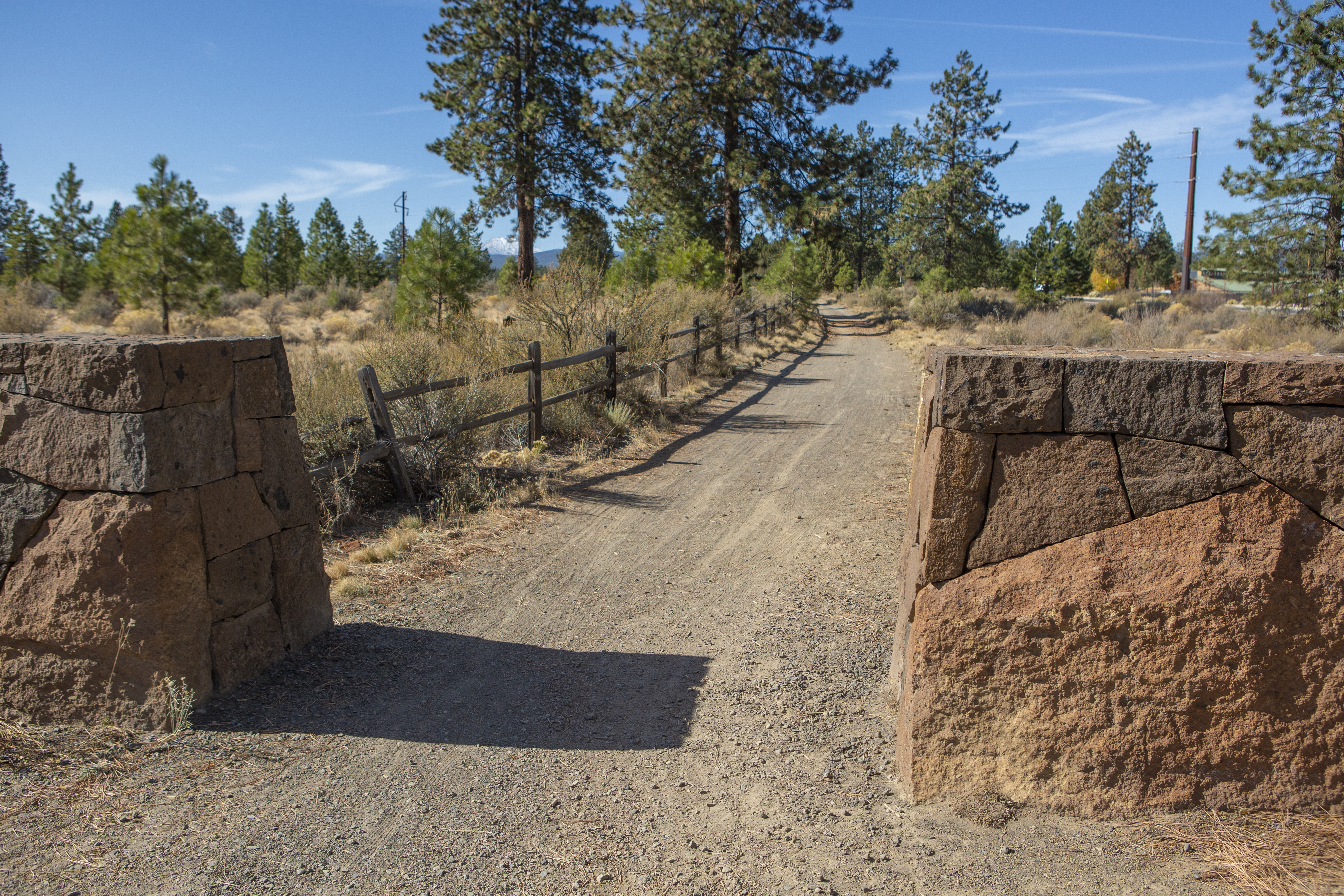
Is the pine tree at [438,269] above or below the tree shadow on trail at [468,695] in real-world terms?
above

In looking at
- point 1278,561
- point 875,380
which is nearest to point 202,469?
point 1278,561

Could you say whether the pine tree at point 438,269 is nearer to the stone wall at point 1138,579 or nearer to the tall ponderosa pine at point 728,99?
the tall ponderosa pine at point 728,99

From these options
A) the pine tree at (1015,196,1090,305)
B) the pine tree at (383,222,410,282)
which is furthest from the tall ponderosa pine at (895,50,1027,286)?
the pine tree at (383,222,410,282)

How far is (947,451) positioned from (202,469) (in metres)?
3.17

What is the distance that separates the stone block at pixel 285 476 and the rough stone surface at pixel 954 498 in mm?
3153

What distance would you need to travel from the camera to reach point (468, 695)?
4.13 metres

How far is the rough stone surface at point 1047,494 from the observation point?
2.87 m

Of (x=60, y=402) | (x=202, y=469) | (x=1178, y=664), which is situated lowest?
(x=1178, y=664)

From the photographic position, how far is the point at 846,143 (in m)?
25.3

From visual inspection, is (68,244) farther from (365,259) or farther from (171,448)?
(171,448)

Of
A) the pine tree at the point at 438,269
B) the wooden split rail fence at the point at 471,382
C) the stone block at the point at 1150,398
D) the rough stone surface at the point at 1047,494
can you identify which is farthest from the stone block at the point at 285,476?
the pine tree at the point at 438,269

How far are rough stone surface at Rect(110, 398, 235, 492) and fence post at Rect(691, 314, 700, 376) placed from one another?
13.1 meters

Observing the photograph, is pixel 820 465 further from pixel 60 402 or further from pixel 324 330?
pixel 324 330

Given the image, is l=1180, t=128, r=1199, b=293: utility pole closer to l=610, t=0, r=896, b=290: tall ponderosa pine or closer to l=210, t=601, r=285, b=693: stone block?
l=610, t=0, r=896, b=290: tall ponderosa pine
